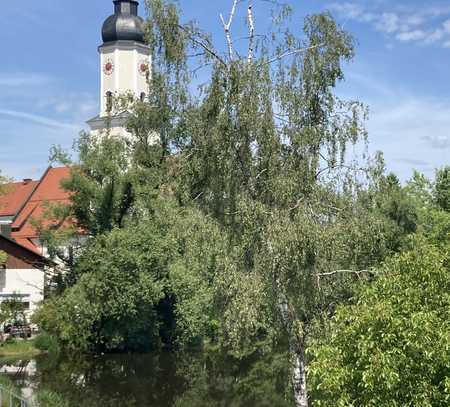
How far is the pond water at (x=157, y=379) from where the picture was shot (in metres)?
24.9

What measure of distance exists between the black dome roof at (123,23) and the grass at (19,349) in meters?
29.9

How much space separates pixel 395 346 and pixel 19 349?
29.3m

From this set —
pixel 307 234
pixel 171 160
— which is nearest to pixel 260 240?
pixel 307 234

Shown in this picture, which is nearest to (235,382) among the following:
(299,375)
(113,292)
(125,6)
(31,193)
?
(113,292)

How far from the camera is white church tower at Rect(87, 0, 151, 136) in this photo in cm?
5709

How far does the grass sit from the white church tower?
24.1m

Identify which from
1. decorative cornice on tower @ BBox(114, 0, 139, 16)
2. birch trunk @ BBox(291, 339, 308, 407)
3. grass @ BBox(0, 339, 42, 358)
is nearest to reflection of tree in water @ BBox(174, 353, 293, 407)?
birch trunk @ BBox(291, 339, 308, 407)

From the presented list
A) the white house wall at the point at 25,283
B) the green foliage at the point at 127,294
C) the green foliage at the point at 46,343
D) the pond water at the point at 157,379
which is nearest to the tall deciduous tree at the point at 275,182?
the pond water at the point at 157,379

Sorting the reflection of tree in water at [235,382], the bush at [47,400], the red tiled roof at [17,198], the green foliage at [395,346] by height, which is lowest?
the reflection of tree in water at [235,382]

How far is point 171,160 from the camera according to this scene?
19.5m

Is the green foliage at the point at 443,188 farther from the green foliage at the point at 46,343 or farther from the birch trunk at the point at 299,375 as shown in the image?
the birch trunk at the point at 299,375

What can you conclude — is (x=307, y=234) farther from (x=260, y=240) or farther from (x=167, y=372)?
(x=167, y=372)

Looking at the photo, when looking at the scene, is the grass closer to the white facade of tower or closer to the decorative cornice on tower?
the white facade of tower

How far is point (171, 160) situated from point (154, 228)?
16.4 meters
